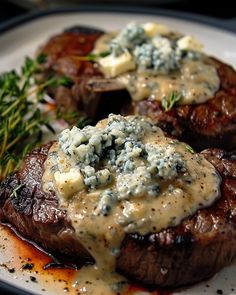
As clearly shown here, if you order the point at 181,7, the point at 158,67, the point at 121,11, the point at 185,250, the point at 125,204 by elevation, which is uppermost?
the point at 158,67

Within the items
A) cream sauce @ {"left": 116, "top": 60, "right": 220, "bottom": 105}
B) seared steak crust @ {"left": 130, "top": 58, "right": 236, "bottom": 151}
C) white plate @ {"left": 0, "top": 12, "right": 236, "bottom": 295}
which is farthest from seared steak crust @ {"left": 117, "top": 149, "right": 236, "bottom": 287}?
white plate @ {"left": 0, "top": 12, "right": 236, "bottom": 295}

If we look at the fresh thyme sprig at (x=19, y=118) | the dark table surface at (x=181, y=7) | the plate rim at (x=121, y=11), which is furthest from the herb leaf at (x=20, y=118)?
the dark table surface at (x=181, y=7)

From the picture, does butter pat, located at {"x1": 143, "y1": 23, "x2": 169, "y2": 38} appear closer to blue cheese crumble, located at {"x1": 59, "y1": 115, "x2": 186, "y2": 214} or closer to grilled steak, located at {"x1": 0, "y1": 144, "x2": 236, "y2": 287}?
blue cheese crumble, located at {"x1": 59, "y1": 115, "x2": 186, "y2": 214}

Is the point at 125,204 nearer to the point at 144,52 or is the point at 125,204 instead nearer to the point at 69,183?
the point at 69,183

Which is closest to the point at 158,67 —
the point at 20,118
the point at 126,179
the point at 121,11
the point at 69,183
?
the point at 20,118

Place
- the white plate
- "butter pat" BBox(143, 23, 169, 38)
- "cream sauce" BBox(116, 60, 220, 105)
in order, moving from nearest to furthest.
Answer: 1. "cream sauce" BBox(116, 60, 220, 105)
2. "butter pat" BBox(143, 23, 169, 38)
3. the white plate

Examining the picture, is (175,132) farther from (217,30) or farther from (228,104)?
(217,30)

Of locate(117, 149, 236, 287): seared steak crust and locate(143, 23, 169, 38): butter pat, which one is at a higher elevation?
locate(143, 23, 169, 38): butter pat

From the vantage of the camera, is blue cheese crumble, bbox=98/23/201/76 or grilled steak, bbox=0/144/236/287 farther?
blue cheese crumble, bbox=98/23/201/76
